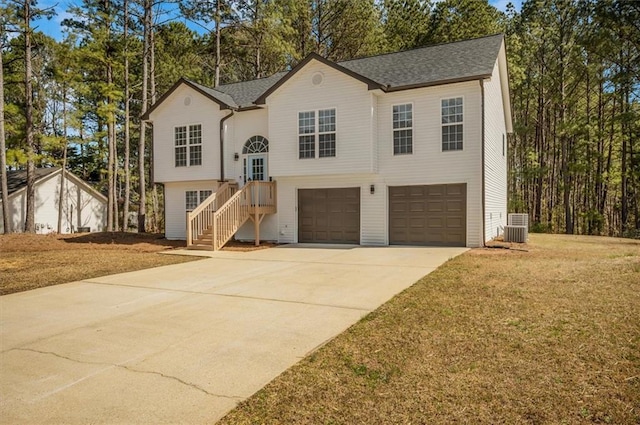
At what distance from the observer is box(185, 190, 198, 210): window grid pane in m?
18.2

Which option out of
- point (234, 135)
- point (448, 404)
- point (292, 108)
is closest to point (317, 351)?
point (448, 404)

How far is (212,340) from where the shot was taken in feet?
15.2

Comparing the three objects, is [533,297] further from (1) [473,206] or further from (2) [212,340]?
(1) [473,206]

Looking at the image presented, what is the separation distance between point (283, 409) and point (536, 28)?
28469mm

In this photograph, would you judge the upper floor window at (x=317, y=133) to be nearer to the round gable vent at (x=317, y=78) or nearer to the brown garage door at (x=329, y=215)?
the round gable vent at (x=317, y=78)

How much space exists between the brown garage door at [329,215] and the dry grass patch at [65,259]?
520cm

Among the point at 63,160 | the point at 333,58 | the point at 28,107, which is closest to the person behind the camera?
the point at 28,107

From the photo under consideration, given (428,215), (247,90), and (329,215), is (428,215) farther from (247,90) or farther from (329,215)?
(247,90)

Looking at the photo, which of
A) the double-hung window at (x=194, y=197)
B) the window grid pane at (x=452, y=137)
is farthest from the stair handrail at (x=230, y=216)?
the window grid pane at (x=452, y=137)

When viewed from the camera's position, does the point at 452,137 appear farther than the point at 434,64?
No

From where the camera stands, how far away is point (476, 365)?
3.78 meters

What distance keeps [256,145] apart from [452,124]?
775cm

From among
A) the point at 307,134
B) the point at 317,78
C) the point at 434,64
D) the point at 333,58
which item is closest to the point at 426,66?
the point at 434,64

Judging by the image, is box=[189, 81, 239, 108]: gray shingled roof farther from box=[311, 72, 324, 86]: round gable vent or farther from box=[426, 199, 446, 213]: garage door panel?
box=[426, 199, 446, 213]: garage door panel
